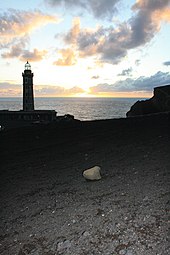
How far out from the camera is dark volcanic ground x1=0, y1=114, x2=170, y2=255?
4.55 m

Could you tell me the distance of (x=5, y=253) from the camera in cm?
450

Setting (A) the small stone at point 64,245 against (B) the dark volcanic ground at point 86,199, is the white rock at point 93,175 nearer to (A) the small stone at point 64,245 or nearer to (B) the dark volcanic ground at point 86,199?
(B) the dark volcanic ground at point 86,199

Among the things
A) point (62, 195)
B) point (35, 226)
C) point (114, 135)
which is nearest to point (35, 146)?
point (114, 135)

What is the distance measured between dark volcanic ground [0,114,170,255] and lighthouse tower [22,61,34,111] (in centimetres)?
4434

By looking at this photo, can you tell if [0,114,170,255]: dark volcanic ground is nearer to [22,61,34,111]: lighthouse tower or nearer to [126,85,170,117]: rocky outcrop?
[126,85,170,117]: rocky outcrop

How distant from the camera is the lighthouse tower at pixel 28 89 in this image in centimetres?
5459

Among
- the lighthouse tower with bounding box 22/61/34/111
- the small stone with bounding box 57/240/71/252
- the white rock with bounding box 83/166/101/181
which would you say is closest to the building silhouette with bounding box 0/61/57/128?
the lighthouse tower with bounding box 22/61/34/111

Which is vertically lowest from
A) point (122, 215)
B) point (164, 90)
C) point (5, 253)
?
point (5, 253)

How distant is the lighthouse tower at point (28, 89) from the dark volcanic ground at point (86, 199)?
44.3 m

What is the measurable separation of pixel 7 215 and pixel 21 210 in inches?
12.8

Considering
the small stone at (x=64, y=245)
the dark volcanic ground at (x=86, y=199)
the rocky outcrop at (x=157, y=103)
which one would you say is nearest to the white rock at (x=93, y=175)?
the dark volcanic ground at (x=86, y=199)

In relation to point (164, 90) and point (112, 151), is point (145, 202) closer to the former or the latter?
point (112, 151)

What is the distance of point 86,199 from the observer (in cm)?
618

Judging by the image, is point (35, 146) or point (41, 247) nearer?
point (41, 247)
